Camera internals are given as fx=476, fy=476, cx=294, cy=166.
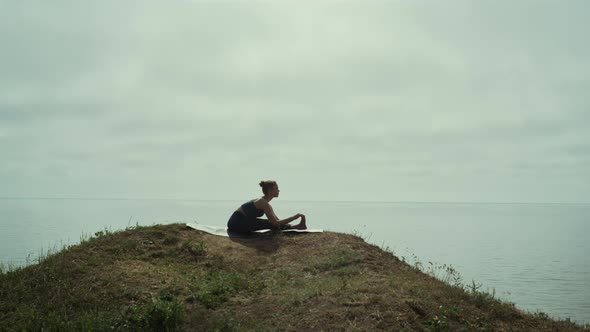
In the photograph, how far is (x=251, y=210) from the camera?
619 inches

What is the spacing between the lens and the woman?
1557cm

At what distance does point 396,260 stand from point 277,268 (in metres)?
3.82

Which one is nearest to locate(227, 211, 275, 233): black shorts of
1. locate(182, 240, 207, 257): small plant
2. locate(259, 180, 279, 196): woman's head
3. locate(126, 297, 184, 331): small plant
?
locate(259, 180, 279, 196): woman's head

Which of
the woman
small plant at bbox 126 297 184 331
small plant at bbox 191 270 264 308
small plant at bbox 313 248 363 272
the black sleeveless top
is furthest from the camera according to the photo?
the black sleeveless top

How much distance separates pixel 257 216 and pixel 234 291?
485 cm

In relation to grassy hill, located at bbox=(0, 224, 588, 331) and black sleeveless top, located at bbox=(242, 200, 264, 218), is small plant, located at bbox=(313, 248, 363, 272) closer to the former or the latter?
grassy hill, located at bbox=(0, 224, 588, 331)

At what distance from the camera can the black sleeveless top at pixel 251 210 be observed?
15688mm

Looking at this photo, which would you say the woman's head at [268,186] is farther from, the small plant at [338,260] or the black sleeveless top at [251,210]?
the small plant at [338,260]

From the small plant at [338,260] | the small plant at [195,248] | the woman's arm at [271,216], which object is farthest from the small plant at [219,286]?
the woman's arm at [271,216]

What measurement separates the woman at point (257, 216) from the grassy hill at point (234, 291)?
103cm

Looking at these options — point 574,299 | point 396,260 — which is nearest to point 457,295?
point 396,260

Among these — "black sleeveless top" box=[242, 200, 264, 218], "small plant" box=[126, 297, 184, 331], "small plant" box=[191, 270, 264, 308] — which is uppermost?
"black sleeveless top" box=[242, 200, 264, 218]

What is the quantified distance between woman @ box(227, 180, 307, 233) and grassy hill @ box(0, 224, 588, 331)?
103cm

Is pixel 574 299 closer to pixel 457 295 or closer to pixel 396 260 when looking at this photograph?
pixel 396 260
